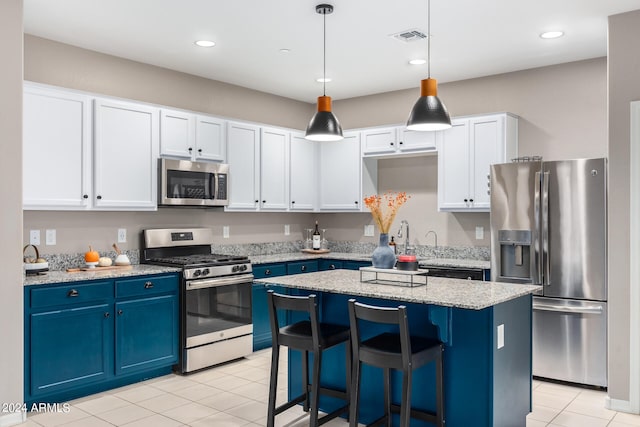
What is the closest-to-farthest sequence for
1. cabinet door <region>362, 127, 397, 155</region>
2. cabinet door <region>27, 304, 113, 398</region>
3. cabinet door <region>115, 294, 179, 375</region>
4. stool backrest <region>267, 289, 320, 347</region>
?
stool backrest <region>267, 289, 320, 347</region>
cabinet door <region>27, 304, 113, 398</region>
cabinet door <region>115, 294, 179, 375</region>
cabinet door <region>362, 127, 397, 155</region>

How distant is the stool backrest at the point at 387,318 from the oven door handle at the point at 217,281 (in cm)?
207

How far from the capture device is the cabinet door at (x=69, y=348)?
3.59 metres

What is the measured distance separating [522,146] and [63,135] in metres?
4.10

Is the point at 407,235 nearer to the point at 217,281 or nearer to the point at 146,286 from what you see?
the point at 217,281

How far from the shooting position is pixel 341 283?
10.9ft

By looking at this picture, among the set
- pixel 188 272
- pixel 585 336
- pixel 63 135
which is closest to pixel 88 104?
pixel 63 135

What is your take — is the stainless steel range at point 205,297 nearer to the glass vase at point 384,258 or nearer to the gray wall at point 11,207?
the gray wall at point 11,207

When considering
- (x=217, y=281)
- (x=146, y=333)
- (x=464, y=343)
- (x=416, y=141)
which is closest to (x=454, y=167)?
(x=416, y=141)

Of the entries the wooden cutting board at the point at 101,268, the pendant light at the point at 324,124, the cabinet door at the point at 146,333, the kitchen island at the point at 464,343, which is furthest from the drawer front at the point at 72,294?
the pendant light at the point at 324,124

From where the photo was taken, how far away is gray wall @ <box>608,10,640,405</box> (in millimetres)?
3727

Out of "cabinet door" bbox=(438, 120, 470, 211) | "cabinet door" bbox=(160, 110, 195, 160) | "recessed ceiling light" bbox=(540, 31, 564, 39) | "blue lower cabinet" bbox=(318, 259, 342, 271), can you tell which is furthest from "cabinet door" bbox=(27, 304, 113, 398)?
"recessed ceiling light" bbox=(540, 31, 564, 39)

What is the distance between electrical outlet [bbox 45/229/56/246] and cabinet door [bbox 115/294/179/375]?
0.80 meters

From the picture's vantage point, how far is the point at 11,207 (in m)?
3.40

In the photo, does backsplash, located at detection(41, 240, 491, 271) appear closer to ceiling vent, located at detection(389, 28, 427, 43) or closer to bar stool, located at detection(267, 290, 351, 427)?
bar stool, located at detection(267, 290, 351, 427)
